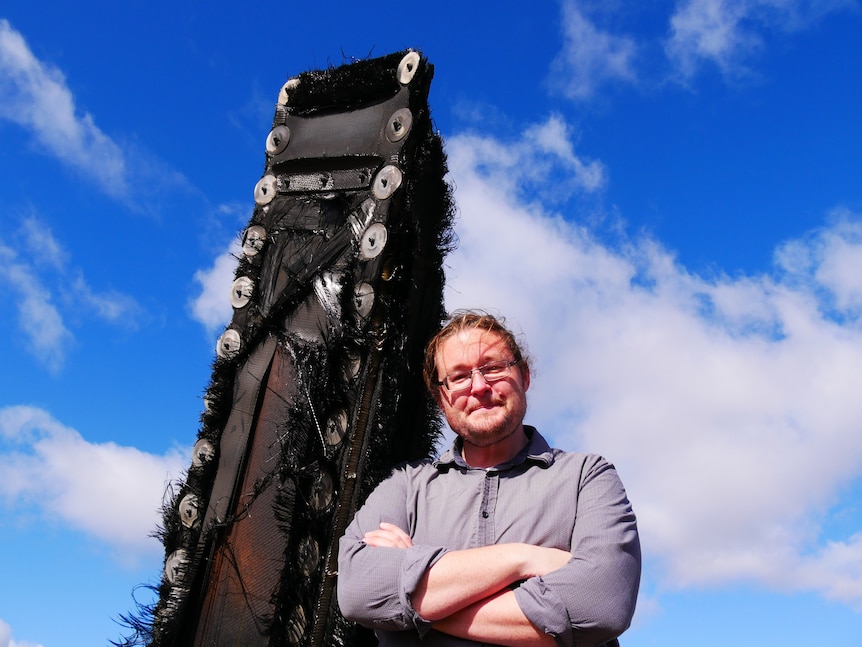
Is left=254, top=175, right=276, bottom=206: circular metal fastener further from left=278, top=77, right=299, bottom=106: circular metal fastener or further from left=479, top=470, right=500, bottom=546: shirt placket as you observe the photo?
left=479, top=470, right=500, bottom=546: shirt placket

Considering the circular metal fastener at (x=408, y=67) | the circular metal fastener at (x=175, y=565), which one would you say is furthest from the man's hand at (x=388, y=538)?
the circular metal fastener at (x=408, y=67)

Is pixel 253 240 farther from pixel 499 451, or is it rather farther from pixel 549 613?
pixel 549 613

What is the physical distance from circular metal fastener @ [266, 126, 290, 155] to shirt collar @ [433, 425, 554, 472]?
2.05 metres

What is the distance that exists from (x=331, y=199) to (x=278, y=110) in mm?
784

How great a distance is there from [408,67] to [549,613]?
2.62 meters

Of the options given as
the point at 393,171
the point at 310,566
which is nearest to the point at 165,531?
the point at 310,566

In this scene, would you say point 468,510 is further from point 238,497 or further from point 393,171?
point 393,171

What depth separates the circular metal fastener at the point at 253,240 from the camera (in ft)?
12.5

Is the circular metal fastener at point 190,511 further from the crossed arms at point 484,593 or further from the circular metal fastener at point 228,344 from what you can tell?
the crossed arms at point 484,593

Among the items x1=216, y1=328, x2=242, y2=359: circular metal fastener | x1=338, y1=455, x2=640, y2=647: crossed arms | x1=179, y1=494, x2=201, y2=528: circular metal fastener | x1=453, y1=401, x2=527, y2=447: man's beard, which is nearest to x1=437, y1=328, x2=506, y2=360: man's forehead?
x1=453, y1=401, x2=527, y2=447: man's beard

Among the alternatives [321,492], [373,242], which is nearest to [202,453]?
[321,492]

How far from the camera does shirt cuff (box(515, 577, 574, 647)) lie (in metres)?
2.03

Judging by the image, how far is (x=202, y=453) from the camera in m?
3.50

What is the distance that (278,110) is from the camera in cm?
411
